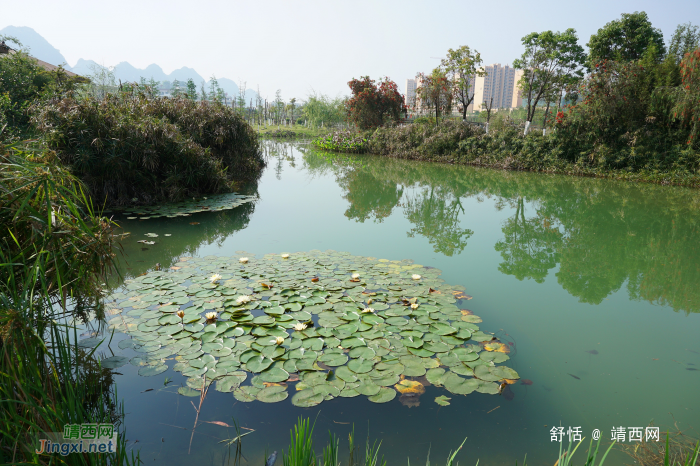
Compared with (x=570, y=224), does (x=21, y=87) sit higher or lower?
higher

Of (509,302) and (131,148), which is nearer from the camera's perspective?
(509,302)

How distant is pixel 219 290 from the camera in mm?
3170

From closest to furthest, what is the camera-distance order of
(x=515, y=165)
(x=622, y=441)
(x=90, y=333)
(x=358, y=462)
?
(x=358, y=462), (x=622, y=441), (x=90, y=333), (x=515, y=165)

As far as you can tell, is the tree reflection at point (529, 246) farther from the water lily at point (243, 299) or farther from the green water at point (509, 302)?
the water lily at point (243, 299)

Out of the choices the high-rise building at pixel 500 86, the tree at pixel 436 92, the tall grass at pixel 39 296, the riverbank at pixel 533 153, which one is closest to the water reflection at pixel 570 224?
the riverbank at pixel 533 153

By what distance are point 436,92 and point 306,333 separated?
1758 cm

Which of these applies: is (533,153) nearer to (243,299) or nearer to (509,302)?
(509,302)

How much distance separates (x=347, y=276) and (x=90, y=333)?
2066 mm

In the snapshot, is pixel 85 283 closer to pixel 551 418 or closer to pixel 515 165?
pixel 551 418

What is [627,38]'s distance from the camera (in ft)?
58.5

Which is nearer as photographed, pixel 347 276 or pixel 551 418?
pixel 551 418

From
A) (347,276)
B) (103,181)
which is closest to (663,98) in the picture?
(347,276)

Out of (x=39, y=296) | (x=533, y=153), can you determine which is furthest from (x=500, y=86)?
(x=39, y=296)

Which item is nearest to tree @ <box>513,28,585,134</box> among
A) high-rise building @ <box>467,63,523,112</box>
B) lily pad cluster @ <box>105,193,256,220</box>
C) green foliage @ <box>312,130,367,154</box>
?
green foliage @ <box>312,130,367,154</box>
